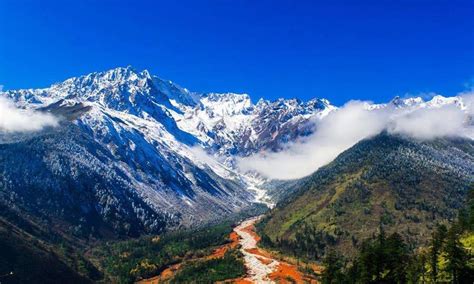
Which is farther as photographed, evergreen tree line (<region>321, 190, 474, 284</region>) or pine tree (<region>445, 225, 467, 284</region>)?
evergreen tree line (<region>321, 190, 474, 284</region>)

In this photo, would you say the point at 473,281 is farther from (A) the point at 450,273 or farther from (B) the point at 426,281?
(B) the point at 426,281

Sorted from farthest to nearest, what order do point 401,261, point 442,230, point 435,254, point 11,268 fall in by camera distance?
1. point 11,268
2. point 442,230
3. point 401,261
4. point 435,254

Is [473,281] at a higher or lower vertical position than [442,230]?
lower

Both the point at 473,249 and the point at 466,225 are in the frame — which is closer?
the point at 473,249

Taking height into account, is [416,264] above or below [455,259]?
below

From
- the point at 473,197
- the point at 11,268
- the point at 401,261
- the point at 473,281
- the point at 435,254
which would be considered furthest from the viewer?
the point at 11,268

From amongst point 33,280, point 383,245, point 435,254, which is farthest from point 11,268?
point 435,254

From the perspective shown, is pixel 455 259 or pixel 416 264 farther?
pixel 416 264

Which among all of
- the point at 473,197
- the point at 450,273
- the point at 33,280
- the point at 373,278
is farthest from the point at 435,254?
the point at 33,280

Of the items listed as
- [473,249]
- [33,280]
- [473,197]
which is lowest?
[33,280]

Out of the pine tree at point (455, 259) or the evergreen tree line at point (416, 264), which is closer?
the pine tree at point (455, 259)
